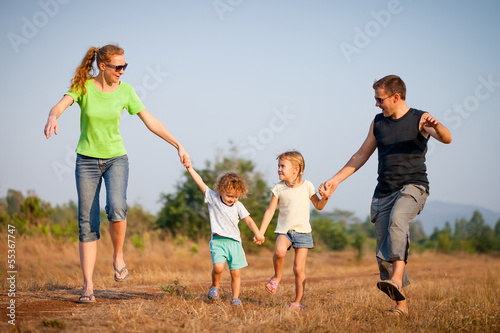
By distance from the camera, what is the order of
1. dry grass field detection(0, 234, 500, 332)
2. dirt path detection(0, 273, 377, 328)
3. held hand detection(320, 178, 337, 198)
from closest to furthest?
dry grass field detection(0, 234, 500, 332), dirt path detection(0, 273, 377, 328), held hand detection(320, 178, 337, 198)

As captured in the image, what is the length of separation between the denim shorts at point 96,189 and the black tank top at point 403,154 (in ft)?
9.13

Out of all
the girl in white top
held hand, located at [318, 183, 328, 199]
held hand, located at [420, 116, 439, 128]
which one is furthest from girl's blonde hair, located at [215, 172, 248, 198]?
held hand, located at [420, 116, 439, 128]

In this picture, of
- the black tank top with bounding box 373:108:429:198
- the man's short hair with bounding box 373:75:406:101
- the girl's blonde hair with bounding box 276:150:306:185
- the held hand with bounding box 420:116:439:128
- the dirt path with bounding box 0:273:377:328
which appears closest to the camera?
the dirt path with bounding box 0:273:377:328

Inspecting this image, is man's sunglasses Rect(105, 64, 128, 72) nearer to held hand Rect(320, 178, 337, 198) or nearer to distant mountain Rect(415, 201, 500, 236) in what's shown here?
held hand Rect(320, 178, 337, 198)

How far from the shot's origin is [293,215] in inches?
212

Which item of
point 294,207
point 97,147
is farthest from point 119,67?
point 294,207

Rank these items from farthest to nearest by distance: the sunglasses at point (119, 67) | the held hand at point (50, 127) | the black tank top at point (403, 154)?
the sunglasses at point (119, 67) < the black tank top at point (403, 154) < the held hand at point (50, 127)

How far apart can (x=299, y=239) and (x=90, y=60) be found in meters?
3.00

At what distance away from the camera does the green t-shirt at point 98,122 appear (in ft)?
16.4

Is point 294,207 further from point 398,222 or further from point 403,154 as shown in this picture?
point 403,154

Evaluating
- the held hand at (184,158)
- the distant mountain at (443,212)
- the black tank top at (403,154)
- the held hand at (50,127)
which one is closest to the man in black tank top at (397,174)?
the black tank top at (403,154)

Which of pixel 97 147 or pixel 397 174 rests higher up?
pixel 97 147

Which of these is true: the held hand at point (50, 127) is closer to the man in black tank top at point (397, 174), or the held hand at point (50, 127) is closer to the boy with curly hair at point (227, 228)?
the boy with curly hair at point (227, 228)

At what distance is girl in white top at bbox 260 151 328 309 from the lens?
5.20 m
